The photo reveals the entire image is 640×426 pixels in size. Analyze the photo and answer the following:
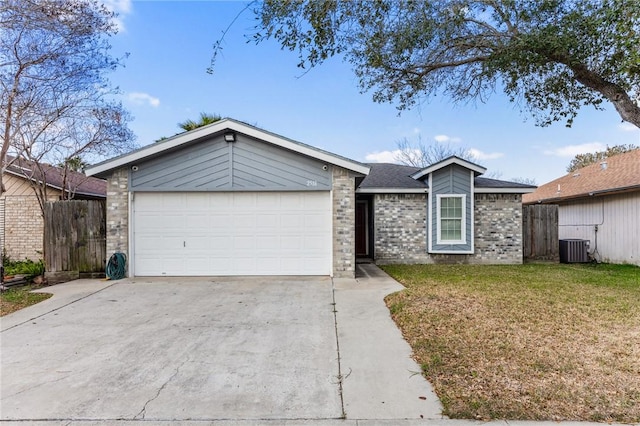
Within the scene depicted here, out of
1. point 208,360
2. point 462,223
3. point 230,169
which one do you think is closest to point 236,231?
point 230,169

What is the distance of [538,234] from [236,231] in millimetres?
10581

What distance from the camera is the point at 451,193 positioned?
11.8m

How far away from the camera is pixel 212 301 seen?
22.2 ft

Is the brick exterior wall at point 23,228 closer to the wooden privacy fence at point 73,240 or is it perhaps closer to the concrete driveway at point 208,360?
the wooden privacy fence at point 73,240

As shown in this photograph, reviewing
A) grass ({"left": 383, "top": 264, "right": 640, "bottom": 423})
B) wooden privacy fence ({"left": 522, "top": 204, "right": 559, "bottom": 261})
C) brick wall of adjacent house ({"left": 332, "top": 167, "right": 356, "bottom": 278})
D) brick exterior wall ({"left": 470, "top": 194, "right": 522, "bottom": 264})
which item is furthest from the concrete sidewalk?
wooden privacy fence ({"left": 522, "top": 204, "right": 559, "bottom": 261})

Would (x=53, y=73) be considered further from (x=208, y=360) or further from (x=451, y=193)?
(x=451, y=193)

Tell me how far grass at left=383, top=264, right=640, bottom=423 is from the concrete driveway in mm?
369

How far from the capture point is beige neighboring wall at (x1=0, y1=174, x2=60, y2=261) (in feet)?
40.3

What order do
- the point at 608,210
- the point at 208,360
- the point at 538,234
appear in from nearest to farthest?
the point at 208,360 < the point at 538,234 < the point at 608,210

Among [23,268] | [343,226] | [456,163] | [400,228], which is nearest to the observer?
[343,226]

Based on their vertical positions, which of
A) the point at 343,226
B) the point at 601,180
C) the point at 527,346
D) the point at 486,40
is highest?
the point at 486,40

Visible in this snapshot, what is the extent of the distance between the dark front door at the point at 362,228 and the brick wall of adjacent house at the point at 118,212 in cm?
827

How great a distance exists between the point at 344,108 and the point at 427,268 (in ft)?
26.6

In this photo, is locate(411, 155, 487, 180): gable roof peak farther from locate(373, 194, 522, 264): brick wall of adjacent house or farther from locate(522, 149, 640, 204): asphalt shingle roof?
locate(522, 149, 640, 204): asphalt shingle roof
